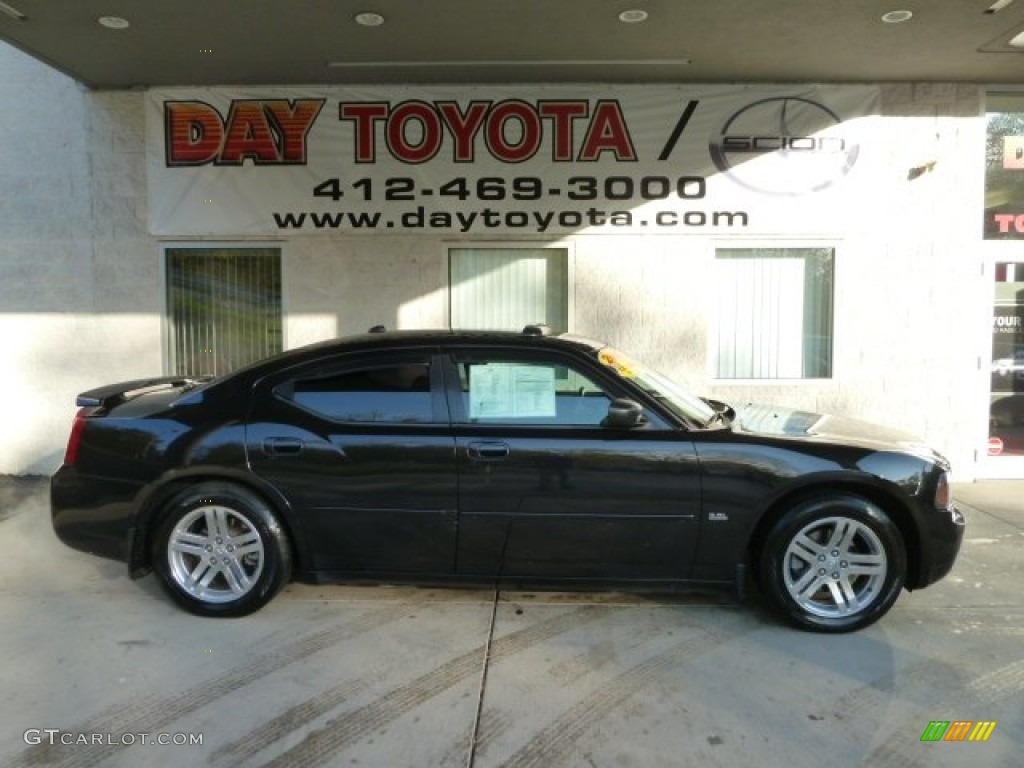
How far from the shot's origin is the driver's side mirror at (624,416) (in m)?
4.09

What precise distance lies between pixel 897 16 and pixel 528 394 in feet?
13.4

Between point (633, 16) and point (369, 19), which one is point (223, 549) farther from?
point (633, 16)

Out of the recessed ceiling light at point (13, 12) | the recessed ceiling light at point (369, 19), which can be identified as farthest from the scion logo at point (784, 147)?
the recessed ceiling light at point (13, 12)

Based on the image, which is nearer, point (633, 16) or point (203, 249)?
point (633, 16)

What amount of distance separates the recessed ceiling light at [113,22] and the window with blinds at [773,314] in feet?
17.4

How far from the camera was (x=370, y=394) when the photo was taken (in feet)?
14.1

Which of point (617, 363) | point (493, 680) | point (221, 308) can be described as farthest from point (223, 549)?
point (221, 308)

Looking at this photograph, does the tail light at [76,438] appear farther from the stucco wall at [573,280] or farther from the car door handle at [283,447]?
the stucco wall at [573,280]

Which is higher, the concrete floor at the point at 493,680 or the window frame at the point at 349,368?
the window frame at the point at 349,368

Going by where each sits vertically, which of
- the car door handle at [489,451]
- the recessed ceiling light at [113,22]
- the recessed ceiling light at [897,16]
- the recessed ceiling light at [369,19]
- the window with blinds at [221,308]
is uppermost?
the recessed ceiling light at [369,19]

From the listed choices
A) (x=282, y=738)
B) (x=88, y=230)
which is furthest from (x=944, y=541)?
(x=88, y=230)

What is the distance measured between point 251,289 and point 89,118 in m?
2.14

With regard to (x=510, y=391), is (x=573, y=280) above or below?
above

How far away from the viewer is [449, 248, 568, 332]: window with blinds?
7.73 m
